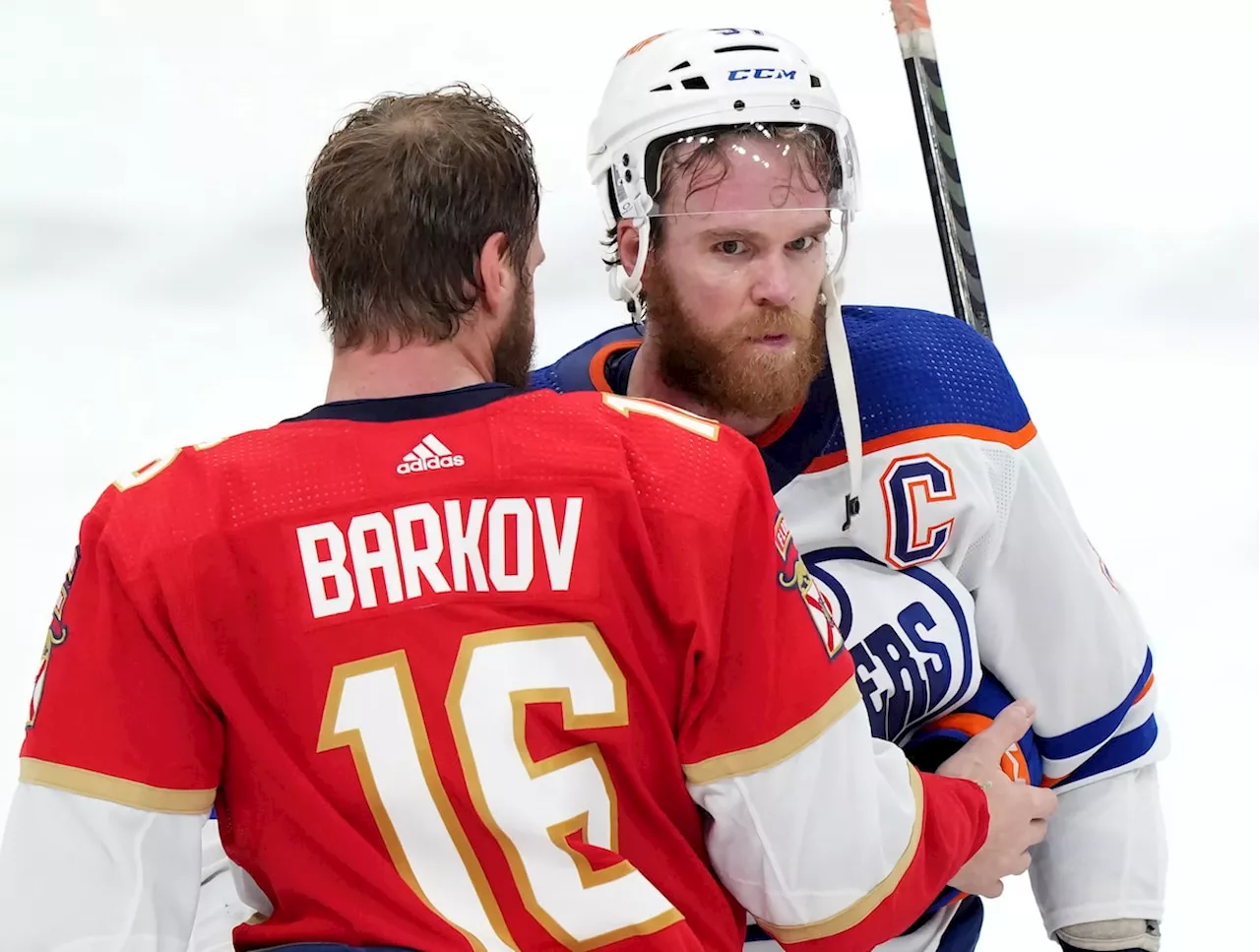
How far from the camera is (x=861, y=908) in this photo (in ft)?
4.28

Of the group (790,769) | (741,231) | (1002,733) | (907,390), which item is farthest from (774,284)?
(790,769)

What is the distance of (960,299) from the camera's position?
2305 mm

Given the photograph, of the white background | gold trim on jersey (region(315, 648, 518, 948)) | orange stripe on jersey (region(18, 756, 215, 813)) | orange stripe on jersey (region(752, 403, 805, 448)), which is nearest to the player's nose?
orange stripe on jersey (region(752, 403, 805, 448))

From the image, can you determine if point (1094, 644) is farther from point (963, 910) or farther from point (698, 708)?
point (698, 708)

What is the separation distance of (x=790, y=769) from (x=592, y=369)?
2.35 feet

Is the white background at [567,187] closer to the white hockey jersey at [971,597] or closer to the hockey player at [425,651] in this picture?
the white hockey jersey at [971,597]

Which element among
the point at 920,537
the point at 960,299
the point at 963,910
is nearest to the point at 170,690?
the point at 920,537

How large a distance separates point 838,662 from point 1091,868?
66 cm

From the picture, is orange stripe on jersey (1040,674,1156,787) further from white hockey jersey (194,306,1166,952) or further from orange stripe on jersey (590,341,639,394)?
orange stripe on jersey (590,341,639,394)

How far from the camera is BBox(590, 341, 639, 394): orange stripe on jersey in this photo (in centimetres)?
182

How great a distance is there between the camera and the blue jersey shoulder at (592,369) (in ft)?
5.94

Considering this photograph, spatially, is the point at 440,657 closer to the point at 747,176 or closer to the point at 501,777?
the point at 501,777

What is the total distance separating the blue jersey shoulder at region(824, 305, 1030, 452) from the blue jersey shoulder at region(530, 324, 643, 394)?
11.1 inches

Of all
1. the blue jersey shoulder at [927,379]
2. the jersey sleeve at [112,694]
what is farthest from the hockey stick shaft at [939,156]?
the jersey sleeve at [112,694]
